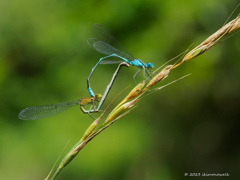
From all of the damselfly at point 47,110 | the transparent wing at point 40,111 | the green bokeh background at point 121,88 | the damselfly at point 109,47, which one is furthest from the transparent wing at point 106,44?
the green bokeh background at point 121,88

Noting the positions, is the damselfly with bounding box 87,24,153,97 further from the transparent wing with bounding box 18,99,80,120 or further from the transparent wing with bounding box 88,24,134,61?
the transparent wing with bounding box 18,99,80,120

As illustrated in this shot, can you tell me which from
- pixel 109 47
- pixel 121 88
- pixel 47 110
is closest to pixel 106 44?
pixel 109 47

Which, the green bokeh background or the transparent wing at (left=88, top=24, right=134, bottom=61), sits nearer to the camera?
the transparent wing at (left=88, top=24, right=134, bottom=61)

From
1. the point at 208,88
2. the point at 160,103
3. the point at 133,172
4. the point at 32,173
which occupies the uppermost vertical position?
the point at 32,173

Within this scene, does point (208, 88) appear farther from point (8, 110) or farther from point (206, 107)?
point (8, 110)

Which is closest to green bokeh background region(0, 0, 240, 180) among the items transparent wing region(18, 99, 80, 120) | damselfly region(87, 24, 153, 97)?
damselfly region(87, 24, 153, 97)

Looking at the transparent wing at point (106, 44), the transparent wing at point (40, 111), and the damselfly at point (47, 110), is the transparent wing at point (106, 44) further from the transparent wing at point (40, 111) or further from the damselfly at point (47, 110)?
the transparent wing at point (40, 111)

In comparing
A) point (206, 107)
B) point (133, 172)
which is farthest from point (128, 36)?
point (133, 172)

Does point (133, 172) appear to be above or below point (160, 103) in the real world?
below
